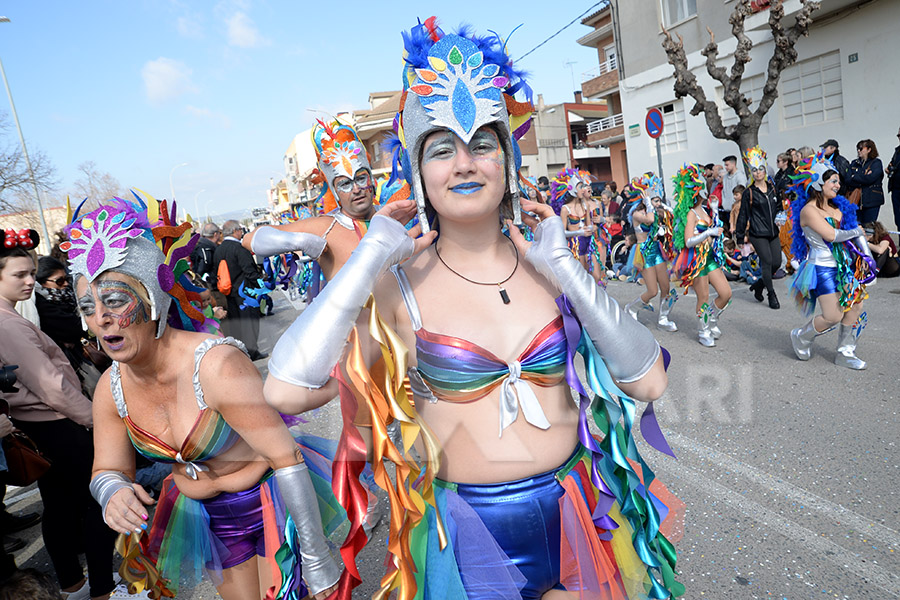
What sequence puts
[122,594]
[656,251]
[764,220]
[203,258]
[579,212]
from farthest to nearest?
[579,212] < [203,258] < [764,220] < [656,251] < [122,594]

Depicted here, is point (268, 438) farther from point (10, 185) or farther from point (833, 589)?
point (10, 185)

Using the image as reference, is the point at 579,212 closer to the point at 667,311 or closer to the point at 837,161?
the point at 667,311

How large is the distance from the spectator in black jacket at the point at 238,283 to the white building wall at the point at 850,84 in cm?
1234

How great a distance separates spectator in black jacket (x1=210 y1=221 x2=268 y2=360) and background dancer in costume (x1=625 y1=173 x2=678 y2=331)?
538cm

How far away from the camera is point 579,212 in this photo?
986 cm

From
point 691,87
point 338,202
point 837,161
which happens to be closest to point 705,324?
point 338,202

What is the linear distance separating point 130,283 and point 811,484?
369cm

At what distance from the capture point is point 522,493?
1.72m

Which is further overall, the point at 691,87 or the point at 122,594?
the point at 691,87

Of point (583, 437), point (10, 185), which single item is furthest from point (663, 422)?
point (10, 185)

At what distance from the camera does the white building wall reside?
1223 centimetres

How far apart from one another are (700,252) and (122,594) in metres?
6.43

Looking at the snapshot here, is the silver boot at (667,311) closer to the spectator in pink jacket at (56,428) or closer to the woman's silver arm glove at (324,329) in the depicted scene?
the spectator in pink jacket at (56,428)

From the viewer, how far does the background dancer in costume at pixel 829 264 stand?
5.27 metres
